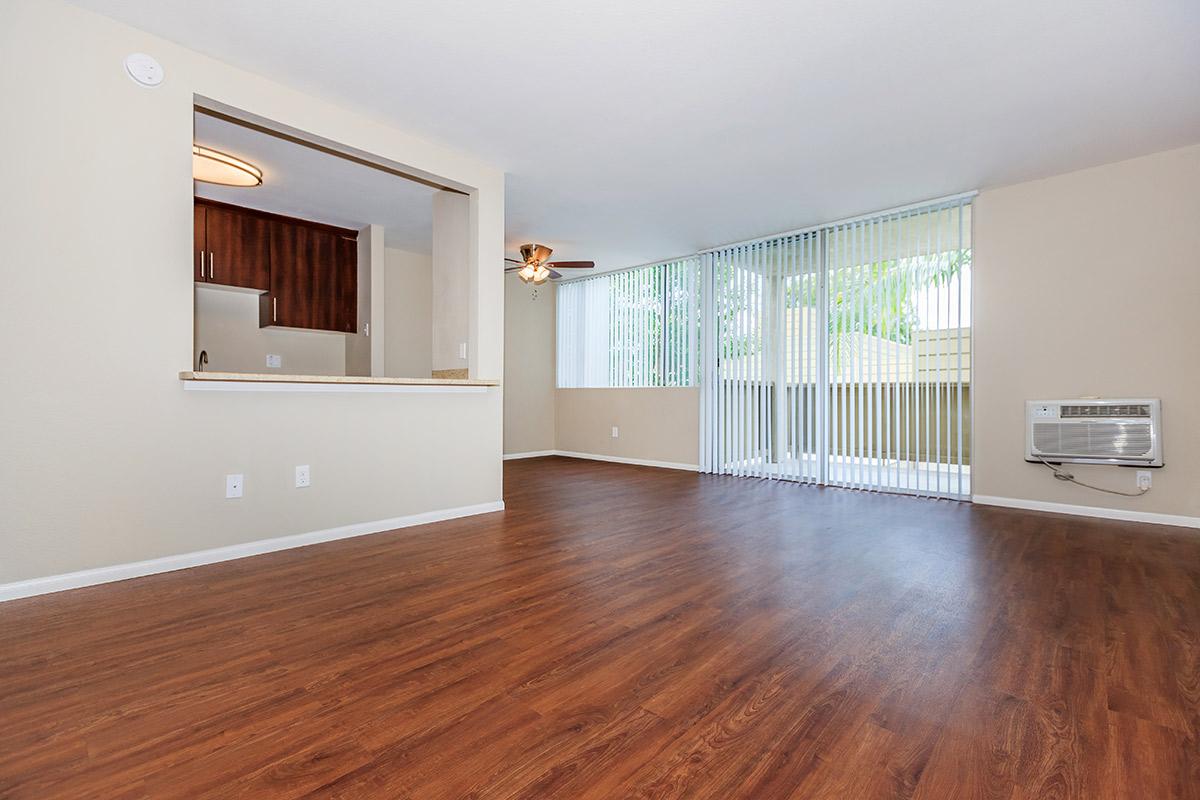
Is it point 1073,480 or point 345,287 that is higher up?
point 345,287

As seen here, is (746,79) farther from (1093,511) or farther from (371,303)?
(371,303)

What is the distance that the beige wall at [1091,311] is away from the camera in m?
3.50

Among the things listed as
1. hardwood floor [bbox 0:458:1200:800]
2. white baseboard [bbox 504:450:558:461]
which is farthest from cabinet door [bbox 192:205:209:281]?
white baseboard [bbox 504:450:558:461]

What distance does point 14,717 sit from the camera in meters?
1.37

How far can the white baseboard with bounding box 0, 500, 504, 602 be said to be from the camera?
87.0 inches

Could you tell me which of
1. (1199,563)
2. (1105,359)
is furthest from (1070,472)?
(1199,563)

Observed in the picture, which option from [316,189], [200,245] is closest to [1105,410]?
[316,189]

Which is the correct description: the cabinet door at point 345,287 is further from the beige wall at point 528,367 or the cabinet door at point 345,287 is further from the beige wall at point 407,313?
the beige wall at point 528,367

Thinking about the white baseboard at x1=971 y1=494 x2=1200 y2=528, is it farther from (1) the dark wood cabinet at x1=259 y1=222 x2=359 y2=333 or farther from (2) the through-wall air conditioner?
(1) the dark wood cabinet at x1=259 y1=222 x2=359 y2=333

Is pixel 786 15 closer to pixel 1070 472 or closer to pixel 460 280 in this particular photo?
pixel 460 280

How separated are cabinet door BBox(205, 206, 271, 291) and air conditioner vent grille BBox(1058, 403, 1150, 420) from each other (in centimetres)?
636

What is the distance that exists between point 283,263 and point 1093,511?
6655mm

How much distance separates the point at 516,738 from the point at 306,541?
2.20 m

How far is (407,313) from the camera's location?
5.91 m
